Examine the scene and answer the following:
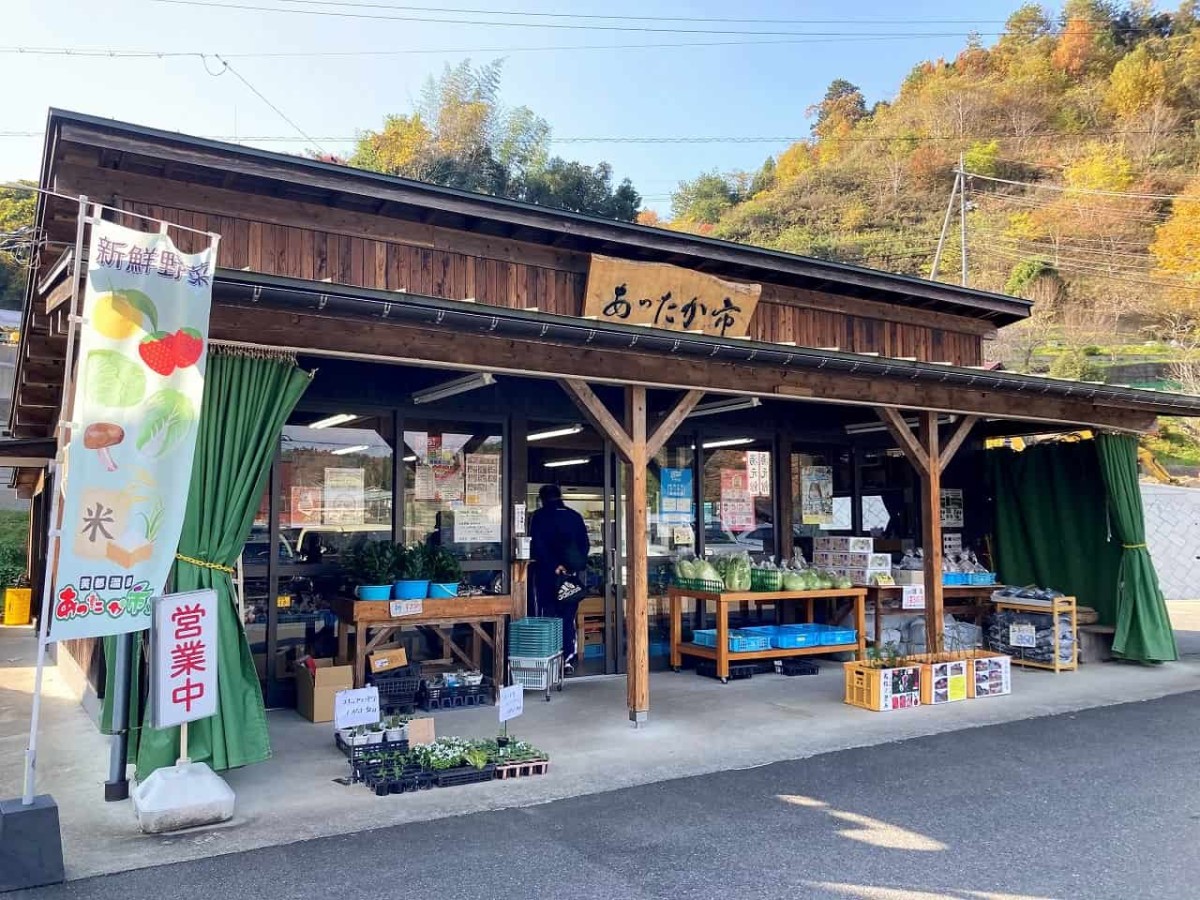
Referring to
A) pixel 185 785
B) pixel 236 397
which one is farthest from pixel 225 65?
pixel 185 785

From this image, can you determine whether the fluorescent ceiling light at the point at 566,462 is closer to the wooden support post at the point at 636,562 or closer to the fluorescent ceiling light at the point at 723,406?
the fluorescent ceiling light at the point at 723,406

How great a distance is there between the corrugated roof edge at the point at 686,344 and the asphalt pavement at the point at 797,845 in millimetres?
2622

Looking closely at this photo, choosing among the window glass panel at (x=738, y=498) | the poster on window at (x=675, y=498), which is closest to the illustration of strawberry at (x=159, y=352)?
the poster on window at (x=675, y=498)

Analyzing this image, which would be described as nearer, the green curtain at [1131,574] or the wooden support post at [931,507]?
the wooden support post at [931,507]

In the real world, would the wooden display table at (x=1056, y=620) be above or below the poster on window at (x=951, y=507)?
below

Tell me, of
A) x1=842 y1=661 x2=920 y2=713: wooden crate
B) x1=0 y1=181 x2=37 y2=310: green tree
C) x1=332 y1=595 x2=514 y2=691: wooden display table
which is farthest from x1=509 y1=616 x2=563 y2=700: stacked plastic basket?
x1=0 y1=181 x2=37 y2=310: green tree

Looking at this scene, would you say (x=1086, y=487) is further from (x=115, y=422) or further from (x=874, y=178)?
(x=874, y=178)

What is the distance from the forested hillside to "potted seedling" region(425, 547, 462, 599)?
2599 centimetres

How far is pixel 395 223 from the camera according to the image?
6.78m

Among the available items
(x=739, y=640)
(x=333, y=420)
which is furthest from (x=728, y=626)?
(x=333, y=420)

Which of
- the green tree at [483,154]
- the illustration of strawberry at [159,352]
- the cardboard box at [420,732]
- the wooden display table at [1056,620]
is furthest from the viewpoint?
the green tree at [483,154]

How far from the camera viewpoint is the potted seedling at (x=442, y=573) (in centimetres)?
664

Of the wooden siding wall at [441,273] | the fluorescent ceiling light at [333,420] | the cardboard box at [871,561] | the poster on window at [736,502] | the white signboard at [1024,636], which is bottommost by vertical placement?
the white signboard at [1024,636]

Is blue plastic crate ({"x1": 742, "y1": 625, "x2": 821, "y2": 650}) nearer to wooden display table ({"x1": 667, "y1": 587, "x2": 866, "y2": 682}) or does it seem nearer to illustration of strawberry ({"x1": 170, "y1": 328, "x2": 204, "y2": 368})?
→ wooden display table ({"x1": 667, "y1": 587, "x2": 866, "y2": 682})
